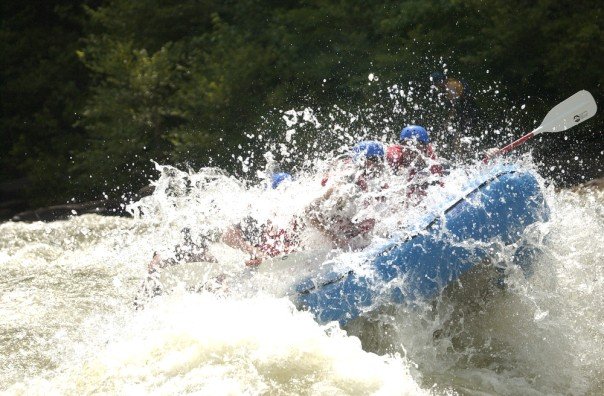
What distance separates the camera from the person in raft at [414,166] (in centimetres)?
527

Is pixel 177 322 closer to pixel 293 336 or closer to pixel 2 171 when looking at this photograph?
pixel 293 336

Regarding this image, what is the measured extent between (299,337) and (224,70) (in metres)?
6.63

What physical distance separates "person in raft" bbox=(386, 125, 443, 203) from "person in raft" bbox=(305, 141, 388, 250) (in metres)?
0.21

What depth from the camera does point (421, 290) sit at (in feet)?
15.5

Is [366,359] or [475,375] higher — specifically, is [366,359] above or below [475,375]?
above

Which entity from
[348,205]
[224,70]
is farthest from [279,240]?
[224,70]

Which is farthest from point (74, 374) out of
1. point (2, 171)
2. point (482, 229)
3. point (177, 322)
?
point (2, 171)

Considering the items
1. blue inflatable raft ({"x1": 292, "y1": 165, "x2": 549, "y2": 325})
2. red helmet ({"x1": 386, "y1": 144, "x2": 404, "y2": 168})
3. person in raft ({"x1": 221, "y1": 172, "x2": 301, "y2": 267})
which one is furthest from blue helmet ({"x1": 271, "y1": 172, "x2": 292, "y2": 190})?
blue inflatable raft ({"x1": 292, "y1": 165, "x2": 549, "y2": 325})

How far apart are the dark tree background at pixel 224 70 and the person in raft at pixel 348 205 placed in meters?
4.14

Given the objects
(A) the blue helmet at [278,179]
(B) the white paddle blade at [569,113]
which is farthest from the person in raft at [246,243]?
(B) the white paddle blade at [569,113]

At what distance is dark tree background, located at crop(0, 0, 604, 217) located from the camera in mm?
9453

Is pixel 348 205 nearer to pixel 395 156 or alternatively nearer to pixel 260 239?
pixel 395 156

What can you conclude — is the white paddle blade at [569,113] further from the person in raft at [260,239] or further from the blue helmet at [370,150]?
the person in raft at [260,239]

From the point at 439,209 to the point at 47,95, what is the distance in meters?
8.35
